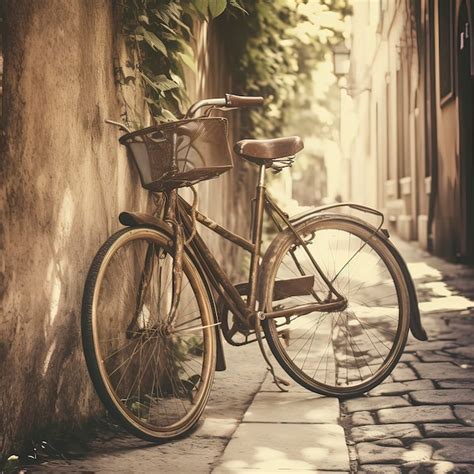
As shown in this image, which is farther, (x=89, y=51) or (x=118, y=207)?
(x=118, y=207)

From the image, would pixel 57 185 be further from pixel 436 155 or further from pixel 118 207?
pixel 436 155

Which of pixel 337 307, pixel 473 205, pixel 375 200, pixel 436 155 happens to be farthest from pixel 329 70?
pixel 337 307

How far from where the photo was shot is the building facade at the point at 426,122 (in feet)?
36.1

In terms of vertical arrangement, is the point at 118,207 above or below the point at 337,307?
above

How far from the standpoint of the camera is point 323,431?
3.95 meters

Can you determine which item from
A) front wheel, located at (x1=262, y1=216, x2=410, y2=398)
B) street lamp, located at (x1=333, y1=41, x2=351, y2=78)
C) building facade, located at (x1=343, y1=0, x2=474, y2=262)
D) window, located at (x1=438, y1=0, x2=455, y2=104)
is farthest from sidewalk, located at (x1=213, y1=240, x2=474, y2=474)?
street lamp, located at (x1=333, y1=41, x2=351, y2=78)

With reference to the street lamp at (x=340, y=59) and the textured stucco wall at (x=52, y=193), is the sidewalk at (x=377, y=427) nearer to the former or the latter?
the textured stucco wall at (x=52, y=193)

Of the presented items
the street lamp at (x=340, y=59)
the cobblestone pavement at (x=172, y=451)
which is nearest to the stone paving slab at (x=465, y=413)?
the cobblestone pavement at (x=172, y=451)

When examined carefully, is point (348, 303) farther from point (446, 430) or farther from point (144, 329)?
point (144, 329)

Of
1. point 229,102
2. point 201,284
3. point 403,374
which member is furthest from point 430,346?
point 229,102

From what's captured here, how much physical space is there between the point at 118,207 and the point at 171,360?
2.97 feet

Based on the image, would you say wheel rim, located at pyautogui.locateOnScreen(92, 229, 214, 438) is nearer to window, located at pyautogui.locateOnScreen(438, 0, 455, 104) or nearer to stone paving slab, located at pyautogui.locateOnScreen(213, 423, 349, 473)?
stone paving slab, located at pyautogui.locateOnScreen(213, 423, 349, 473)

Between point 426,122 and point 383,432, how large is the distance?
34.2ft

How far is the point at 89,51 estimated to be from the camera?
155 inches
